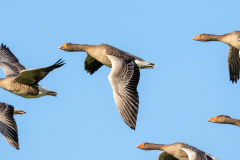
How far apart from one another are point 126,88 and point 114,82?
0.41 meters

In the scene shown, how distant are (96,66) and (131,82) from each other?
4292 millimetres

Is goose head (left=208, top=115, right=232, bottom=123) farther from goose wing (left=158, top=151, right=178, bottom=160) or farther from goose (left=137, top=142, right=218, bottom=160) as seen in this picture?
goose wing (left=158, top=151, right=178, bottom=160)

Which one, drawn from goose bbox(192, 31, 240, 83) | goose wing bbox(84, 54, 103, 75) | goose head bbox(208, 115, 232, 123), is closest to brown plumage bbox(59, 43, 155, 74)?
goose wing bbox(84, 54, 103, 75)

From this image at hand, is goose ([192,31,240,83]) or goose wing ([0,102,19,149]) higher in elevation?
goose ([192,31,240,83])

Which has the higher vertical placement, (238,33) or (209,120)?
(238,33)

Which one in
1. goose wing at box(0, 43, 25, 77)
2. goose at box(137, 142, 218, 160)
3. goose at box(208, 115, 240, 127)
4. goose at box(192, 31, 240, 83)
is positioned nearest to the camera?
goose at box(137, 142, 218, 160)

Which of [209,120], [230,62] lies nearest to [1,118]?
[209,120]

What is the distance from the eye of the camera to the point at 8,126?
59.4ft

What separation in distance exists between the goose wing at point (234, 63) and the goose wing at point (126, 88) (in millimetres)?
6748

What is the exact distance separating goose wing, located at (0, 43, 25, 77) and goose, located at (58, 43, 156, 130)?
1995mm

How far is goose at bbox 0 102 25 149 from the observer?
17828 millimetres

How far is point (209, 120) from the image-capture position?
2170cm

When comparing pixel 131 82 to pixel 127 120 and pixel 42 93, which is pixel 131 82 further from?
pixel 42 93

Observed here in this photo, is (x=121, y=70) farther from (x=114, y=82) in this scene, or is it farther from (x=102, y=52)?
(x=102, y=52)
